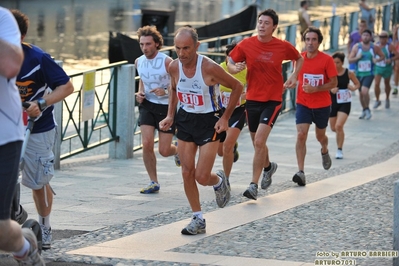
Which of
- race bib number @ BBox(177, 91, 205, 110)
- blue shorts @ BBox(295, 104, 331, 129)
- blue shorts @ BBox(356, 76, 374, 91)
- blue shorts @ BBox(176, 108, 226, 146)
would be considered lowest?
A: blue shorts @ BBox(356, 76, 374, 91)

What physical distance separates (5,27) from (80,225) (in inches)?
130

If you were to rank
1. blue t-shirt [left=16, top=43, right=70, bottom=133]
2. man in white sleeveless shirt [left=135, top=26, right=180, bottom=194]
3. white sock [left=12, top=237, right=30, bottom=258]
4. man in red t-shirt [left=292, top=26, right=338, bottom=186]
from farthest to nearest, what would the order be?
man in red t-shirt [left=292, top=26, right=338, bottom=186]
man in white sleeveless shirt [left=135, top=26, right=180, bottom=194]
blue t-shirt [left=16, top=43, right=70, bottom=133]
white sock [left=12, top=237, right=30, bottom=258]

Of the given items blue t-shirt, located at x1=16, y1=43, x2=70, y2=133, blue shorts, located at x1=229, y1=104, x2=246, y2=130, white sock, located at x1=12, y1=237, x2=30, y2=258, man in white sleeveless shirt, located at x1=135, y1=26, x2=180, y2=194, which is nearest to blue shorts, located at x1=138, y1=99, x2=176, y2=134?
man in white sleeveless shirt, located at x1=135, y1=26, x2=180, y2=194

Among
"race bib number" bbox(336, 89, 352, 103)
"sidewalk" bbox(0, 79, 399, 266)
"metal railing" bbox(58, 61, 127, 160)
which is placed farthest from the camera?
"race bib number" bbox(336, 89, 352, 103)

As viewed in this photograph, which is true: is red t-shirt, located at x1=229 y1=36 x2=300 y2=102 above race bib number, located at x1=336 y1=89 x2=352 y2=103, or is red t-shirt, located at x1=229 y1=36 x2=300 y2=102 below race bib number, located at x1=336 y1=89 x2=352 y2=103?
above

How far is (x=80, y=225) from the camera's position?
8.16 meters

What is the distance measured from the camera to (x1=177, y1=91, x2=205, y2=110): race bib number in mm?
7941

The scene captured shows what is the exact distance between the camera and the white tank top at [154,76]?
1040 centimetres

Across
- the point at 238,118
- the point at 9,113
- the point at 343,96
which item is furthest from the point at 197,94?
the point at 343,96

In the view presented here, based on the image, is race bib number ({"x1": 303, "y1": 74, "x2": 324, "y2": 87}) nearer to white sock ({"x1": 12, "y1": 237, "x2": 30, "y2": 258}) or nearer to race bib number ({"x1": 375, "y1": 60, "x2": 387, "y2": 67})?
white sock ({"x1": 12, "y1": 237, "x2": 30, "y2": 258})

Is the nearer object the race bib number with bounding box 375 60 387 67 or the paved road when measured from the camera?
the paved road

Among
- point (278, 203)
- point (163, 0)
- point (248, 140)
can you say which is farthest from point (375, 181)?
point (163, 0)

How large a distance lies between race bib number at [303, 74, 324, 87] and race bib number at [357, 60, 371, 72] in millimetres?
8190

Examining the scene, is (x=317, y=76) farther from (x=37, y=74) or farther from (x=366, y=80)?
(x=366, y=80)
